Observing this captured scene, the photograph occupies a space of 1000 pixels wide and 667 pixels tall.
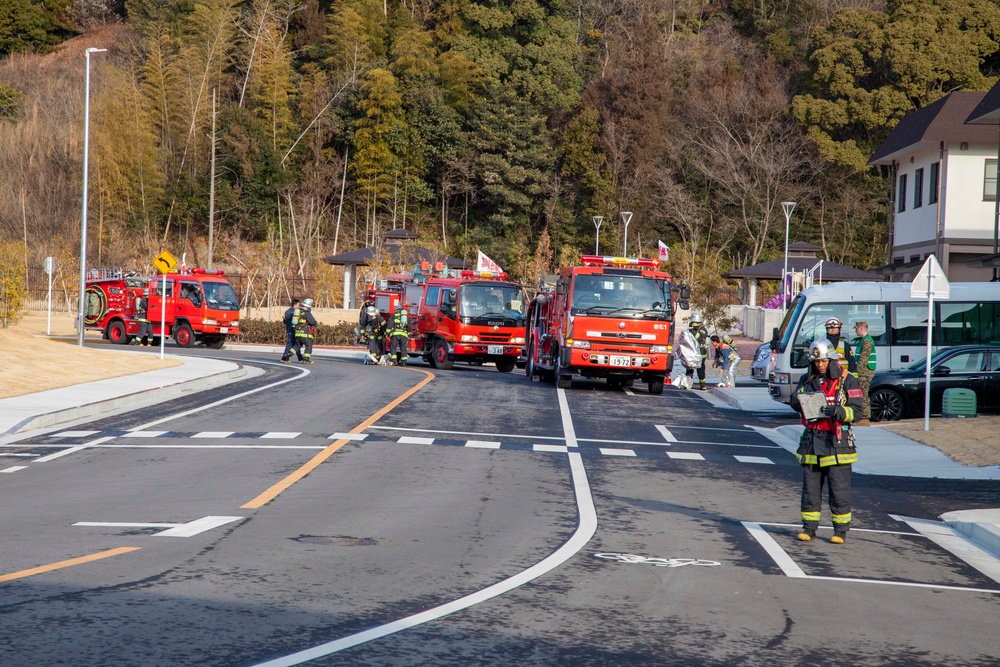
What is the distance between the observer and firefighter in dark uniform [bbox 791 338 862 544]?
395 inches

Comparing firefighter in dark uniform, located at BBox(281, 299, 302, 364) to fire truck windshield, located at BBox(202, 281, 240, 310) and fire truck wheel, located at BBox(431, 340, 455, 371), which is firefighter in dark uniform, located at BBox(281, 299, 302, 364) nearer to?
fire truck wheel, located at BBox(431, 340, 455, 371)

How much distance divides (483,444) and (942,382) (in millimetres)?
9702

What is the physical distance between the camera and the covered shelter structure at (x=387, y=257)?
187 ft

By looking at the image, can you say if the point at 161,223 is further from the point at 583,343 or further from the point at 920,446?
the point at 920,446

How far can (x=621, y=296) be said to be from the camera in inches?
993

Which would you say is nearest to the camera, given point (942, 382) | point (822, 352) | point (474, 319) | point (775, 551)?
point (775, 551)

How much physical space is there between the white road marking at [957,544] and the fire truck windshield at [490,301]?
20475 mm

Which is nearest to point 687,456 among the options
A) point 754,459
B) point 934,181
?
point 754,459

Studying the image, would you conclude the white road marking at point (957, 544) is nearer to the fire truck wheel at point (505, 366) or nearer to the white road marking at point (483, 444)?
the white road marking at point (483, 444)

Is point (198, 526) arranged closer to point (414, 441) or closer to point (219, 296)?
point (414, 441)

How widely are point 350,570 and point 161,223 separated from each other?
6477 centimetres

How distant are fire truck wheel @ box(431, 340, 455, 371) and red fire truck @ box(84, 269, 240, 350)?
12.0 meters

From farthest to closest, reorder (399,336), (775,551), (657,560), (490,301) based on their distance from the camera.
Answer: (399,336)
(490,301)
(775,551)
(657,560)

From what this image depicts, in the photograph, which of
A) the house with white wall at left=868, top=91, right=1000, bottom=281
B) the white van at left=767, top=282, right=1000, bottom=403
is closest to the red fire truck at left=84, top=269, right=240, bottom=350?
the house with white wall at left=868, top=91, right=1000, bottom=281
